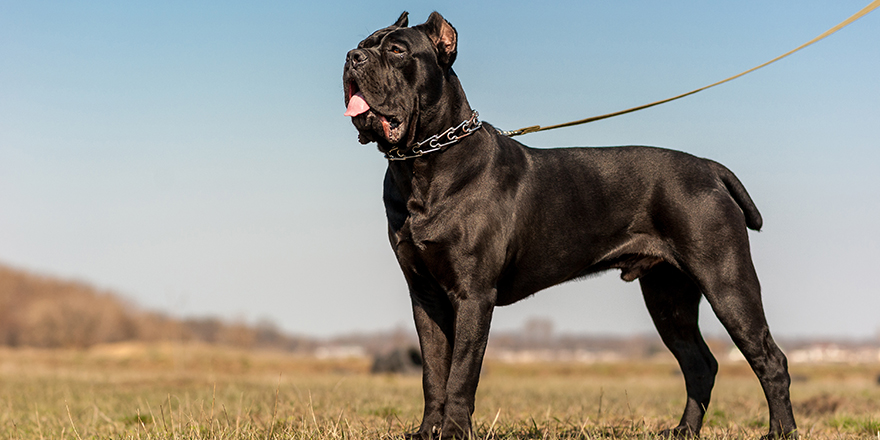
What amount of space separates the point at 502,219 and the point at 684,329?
202 centimetres

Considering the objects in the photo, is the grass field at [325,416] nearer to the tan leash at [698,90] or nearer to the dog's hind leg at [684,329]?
the dog's hind leg at [684,329]

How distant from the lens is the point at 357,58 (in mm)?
3961

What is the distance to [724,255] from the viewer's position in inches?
185

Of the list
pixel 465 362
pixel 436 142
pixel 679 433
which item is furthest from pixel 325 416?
pixel 679 433

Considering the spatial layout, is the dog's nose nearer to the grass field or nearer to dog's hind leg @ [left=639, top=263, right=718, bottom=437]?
the grass field

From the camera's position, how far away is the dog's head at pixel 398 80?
13.0 feet

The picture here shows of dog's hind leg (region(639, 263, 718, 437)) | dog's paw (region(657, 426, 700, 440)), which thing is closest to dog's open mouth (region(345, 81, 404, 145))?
dog's hind leg (region(639, 263, 718, 437))

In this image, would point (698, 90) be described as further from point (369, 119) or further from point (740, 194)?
point (369, 119)

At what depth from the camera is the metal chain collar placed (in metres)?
4.16

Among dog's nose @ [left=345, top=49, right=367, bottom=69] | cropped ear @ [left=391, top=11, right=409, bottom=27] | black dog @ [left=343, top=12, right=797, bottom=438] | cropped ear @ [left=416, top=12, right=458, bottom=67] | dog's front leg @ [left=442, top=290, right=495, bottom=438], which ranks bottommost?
dog's front leg @ [left=442, top=290, right=495, bottom=438]

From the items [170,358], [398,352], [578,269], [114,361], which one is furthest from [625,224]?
[170,358]

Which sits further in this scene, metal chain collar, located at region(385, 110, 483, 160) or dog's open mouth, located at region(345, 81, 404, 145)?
metal chain collar, located at region(385, 110, 483, 160)

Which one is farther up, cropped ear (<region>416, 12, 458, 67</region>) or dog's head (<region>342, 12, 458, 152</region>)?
cropped ear (<region>416, 12, 458, 67</region>)

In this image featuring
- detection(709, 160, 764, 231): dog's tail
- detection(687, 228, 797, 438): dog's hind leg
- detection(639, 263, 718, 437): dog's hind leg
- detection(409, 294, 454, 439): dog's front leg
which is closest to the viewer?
detection(409, 294, 454, 439): dog's front leg
